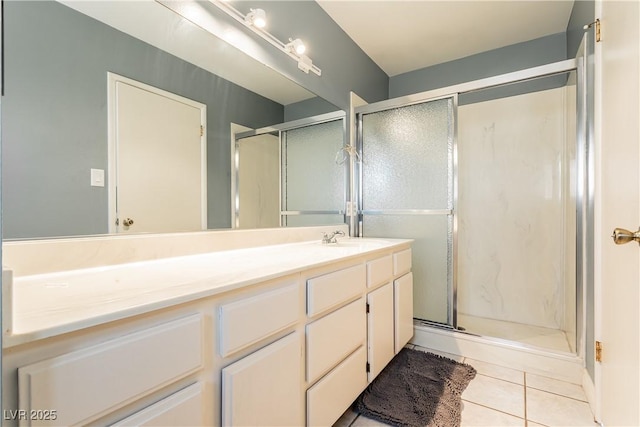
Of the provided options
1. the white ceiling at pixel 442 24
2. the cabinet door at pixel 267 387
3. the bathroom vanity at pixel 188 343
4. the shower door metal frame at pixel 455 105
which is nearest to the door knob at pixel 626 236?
the shower door metal frame at pixel 455 105

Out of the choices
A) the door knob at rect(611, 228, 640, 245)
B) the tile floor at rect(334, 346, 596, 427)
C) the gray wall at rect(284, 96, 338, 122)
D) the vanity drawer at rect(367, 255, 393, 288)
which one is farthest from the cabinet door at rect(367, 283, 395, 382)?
the gray wall at rect(284, 96, 338, 122)

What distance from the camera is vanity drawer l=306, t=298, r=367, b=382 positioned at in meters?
1.11

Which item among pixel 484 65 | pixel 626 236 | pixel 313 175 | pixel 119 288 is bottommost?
pixel 119 288

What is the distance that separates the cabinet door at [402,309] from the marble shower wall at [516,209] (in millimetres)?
1054

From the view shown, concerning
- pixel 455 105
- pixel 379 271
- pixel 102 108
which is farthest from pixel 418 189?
pixel 102 108

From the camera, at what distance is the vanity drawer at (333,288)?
111cm

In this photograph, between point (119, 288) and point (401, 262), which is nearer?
point (119, 288)

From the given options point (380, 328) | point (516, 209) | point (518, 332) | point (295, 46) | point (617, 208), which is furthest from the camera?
point (516, 209)

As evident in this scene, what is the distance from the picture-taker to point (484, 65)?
8.80 feet

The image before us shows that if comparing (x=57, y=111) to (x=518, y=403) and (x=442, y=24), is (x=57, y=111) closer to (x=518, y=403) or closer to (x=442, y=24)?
(x=518, y=403)

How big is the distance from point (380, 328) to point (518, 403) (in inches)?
31.6

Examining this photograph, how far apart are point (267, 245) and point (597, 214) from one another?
1.62 metres

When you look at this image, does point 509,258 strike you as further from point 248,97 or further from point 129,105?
point 129,105

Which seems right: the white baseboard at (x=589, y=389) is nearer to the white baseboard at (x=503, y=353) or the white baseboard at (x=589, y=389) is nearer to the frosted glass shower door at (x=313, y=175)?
the white baseboard at (x=503, y=353)
